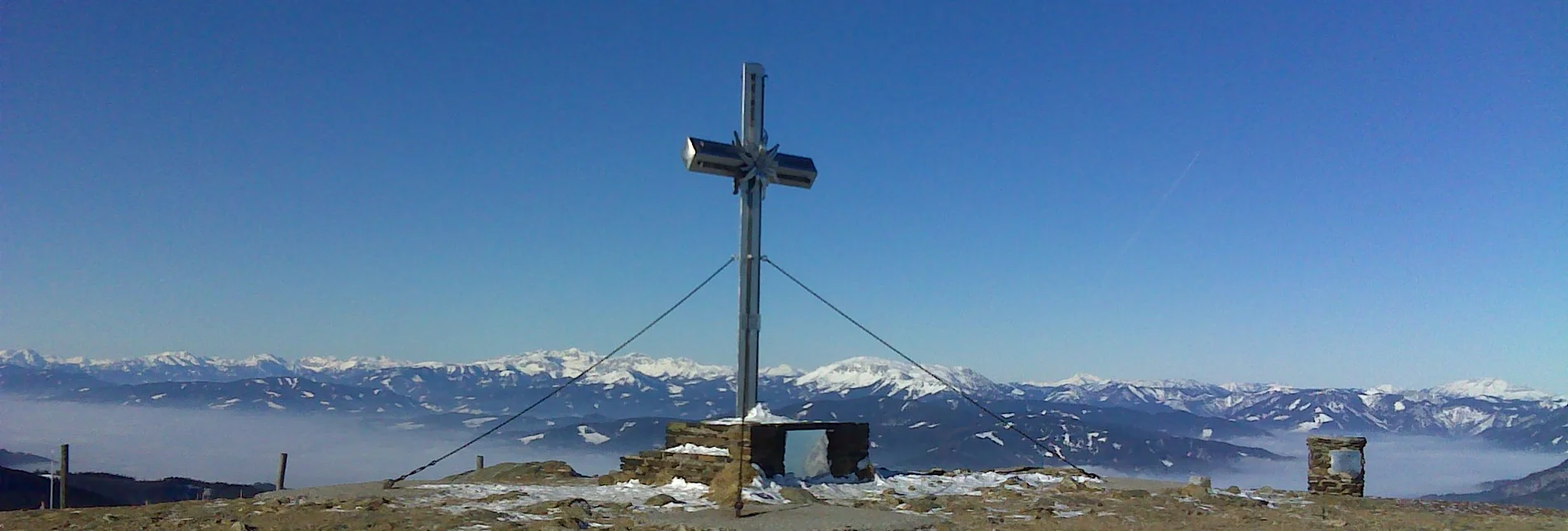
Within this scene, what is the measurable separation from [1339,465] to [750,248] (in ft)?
48.5

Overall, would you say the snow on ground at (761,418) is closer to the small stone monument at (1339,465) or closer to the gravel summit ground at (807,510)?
the gravel summit ground at (807,510)

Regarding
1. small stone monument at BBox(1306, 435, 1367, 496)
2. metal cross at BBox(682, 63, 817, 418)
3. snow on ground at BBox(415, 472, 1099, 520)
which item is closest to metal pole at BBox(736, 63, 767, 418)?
metal cross at BBox(682, 63, 817, 418)

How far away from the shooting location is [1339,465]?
2462cm

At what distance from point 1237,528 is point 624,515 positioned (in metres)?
10.9

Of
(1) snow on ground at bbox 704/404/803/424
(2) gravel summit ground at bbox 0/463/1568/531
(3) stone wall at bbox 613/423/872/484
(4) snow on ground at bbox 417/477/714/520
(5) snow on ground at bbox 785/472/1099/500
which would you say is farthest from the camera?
(1) snow on ground at bbox 704/404/803/424

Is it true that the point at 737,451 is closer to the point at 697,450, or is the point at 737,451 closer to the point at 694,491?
the point at 697,450

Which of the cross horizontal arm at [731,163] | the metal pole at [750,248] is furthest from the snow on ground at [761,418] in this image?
the cross horizontal arm at [731,163]

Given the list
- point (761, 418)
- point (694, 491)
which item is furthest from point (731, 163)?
point (694, 491)

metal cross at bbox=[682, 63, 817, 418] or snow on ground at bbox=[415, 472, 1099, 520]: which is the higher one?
metal cross at bbox=[682, 63, 817, 418]

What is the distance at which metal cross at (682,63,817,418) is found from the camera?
995 inches

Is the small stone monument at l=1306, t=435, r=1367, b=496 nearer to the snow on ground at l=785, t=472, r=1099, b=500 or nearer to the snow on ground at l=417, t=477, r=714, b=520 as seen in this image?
the snow on ground at l=785, t=472, r=1099, b=500

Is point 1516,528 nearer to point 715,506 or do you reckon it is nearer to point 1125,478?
point 1125,478

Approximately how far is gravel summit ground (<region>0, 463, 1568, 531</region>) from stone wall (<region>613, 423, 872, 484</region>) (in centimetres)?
53

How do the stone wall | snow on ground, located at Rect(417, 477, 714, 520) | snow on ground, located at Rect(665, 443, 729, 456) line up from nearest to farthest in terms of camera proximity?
snow on ground, located at Rect(417, 477, 714, 520) < the stone wall < snow on ground, located at Rect(665, 443, 729, 456)
